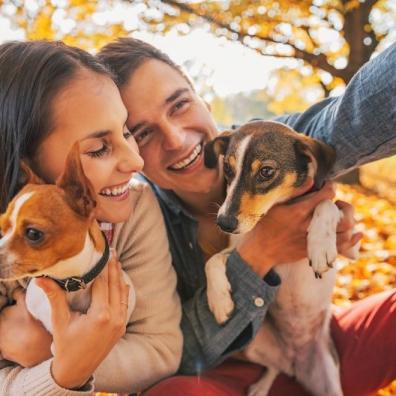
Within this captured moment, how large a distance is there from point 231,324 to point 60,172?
819 mm

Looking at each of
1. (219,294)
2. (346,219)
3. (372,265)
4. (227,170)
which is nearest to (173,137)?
(227,170)

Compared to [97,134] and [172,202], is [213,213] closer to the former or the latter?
[172,202]

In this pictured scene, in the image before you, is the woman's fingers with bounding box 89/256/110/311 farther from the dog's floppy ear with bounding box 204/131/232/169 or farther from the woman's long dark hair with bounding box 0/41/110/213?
the dog's floppy ear with bounding box 204/131/232/169

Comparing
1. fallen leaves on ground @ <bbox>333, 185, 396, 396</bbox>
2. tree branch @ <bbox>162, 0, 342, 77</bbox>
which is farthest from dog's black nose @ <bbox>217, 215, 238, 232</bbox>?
tree branch @ <bbox>162, 0, 342, 77</bbox>

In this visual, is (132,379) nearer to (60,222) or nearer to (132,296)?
(132,296)

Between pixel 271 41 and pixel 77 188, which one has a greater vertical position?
pixel 77 188

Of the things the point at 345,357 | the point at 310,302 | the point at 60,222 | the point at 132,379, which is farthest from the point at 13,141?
the point at 345,357

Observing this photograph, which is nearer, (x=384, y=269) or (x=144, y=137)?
(x=144, y=137)

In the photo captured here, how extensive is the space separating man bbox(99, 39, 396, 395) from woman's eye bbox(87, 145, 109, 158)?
343mm

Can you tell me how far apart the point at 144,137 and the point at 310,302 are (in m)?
0.94

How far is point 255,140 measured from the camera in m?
1.89

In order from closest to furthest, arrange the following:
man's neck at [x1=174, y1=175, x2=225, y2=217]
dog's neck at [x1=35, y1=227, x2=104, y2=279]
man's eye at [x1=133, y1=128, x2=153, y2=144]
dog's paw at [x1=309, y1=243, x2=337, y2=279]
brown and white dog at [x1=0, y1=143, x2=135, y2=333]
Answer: brown and white dog at [x1=0, y1=143, x2=135, y2=333] < dog's neck at [x1=35, y1=227, x2=104, y2=279] < dog's paw at [x1=309, y1=243, x2=337, y2=279] < man's eye at [x1=133, y1=128, x2=153, y2=144] < man's neck at [x1=174, y1=175, x2=225, y2=217]

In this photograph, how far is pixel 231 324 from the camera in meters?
1.83

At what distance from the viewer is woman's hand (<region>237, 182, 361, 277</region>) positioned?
1.88m
